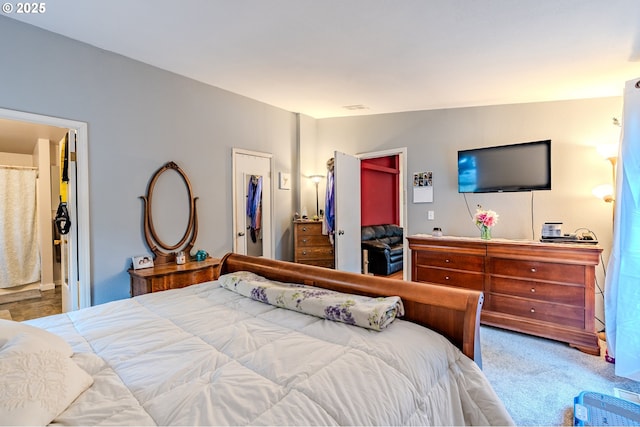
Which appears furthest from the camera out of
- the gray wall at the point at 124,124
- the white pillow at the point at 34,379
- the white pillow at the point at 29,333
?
the gray wall at the point at 124,124

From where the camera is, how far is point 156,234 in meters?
3.14

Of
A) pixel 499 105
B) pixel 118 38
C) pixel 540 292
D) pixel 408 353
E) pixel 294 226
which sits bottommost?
pixel 540 292

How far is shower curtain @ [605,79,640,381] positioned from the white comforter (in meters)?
1.87

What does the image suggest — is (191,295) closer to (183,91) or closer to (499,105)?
(183,91)

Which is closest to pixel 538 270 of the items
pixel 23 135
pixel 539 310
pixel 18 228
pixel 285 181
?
pixel 539 310

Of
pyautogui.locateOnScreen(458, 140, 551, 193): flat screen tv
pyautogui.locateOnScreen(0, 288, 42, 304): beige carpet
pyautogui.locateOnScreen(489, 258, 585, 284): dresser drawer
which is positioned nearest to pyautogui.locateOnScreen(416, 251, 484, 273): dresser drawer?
pyautogui.locateOnScreen(489, 258, 585, 284): dresser drawer

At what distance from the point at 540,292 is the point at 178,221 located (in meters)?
3.70

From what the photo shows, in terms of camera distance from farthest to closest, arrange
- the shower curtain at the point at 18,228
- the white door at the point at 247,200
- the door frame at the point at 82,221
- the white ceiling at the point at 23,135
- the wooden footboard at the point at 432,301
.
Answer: the shower curtain at the point at 18,228 < the white door at the point at 247,200 < the white ceiling at the point at 23,135 < the door frame at the point at 82,221 < the wooden footboard at the point at 432,301

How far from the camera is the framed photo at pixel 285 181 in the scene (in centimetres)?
446

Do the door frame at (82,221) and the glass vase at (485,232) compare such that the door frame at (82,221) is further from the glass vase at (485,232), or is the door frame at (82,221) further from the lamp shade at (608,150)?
the lamp shade at (608,150)

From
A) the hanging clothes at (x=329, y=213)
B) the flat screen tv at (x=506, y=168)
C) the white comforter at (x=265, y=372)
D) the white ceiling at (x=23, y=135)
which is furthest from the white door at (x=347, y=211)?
the white ceiling at (x=23, y=135)

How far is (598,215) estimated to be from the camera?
301 cm

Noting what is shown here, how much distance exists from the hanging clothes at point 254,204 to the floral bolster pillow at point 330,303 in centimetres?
224

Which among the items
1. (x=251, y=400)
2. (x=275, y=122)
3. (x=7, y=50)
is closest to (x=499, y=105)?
(x=275, y=122)
